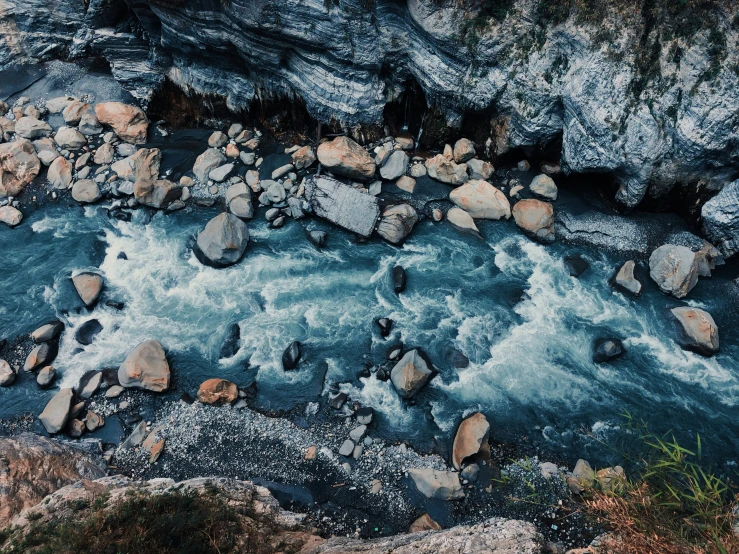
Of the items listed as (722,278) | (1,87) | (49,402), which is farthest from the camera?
(1,87)

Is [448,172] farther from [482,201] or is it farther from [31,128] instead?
[31,128]

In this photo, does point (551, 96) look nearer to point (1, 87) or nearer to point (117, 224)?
point (117, 224)

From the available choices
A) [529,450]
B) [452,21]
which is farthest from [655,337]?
[452,21]

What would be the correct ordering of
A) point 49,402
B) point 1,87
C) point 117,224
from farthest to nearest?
point 1,87 → point 117,224 → point 49,402

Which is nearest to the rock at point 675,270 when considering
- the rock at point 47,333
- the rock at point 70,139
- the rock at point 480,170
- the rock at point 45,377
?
the rock at point 480,170

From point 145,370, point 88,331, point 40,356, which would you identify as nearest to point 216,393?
point 145,370

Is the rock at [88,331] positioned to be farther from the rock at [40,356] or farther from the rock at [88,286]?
the rock at [40,356]

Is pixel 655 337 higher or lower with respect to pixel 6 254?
higher

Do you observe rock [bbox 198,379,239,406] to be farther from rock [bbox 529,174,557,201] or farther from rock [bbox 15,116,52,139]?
rock [bbox 15,116,52,139]
